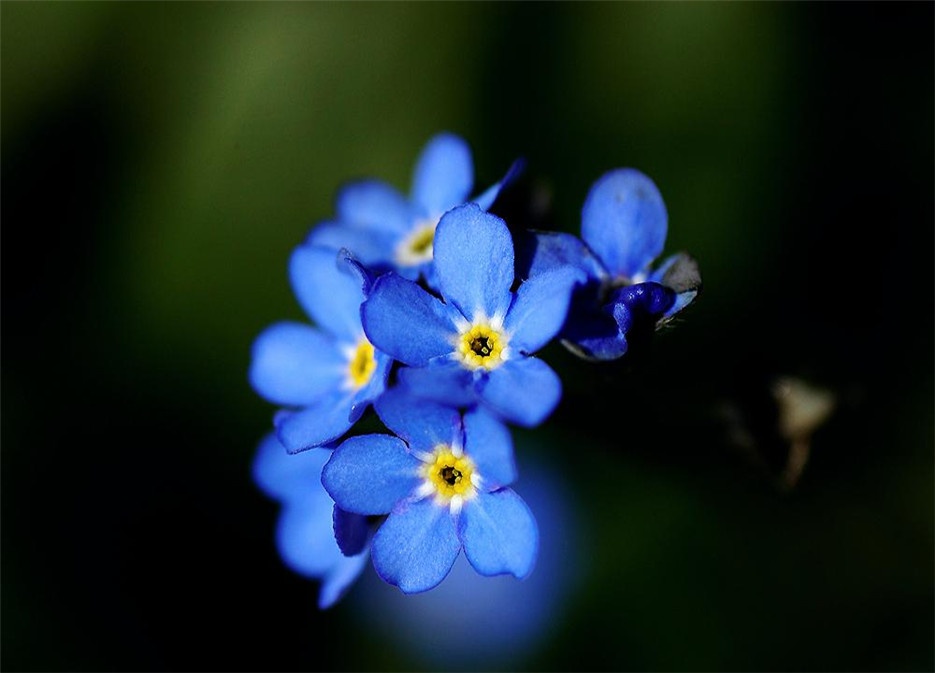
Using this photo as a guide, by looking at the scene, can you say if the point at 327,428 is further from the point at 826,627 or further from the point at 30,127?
the point at 30,127

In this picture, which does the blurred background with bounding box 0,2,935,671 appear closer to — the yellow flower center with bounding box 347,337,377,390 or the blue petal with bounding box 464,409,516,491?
the yellow flower center with bounding box 347,337,377,390

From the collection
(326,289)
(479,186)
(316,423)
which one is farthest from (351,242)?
(479,186)

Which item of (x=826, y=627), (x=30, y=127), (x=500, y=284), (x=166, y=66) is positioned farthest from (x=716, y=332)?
(x=30, y=127)

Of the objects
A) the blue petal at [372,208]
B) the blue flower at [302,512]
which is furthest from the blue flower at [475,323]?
the blue petal at [372,208]

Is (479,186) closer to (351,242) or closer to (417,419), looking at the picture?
(351,242)

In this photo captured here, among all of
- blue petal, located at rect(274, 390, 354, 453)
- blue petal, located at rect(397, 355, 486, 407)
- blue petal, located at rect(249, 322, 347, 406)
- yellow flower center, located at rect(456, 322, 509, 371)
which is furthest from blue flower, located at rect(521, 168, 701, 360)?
blue petal, located at rect(249, 322, 347, 406)

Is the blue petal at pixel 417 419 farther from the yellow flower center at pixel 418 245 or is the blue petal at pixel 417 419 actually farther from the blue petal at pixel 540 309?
the yellow flower center at pixel 418 245
